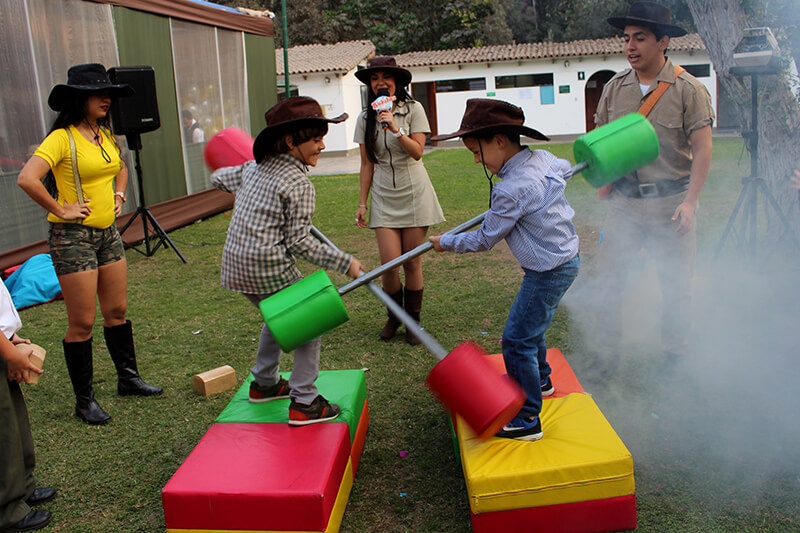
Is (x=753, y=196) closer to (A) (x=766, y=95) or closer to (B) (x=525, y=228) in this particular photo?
(A) (x=766, y=95)

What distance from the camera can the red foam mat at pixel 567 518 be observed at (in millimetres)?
2486

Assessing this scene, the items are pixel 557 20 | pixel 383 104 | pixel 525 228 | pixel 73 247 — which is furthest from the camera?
pixel 557 20

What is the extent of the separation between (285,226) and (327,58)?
23.7 metres

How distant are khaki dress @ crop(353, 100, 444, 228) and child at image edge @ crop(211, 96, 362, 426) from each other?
4.66 ft

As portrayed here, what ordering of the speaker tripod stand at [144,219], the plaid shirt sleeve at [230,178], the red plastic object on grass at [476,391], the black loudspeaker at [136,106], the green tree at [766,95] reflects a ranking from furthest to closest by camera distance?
the speaker tripod stand at [144,219]
the black loudspeaker at [136,106]
the green tree at [766,95]
the plaid shirt sleeve at [230,178]
the red plastic object on grass at [476,391]

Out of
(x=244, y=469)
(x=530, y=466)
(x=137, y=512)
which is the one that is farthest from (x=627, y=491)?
(x=137, y=512)

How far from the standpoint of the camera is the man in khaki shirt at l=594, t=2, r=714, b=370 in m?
3.64

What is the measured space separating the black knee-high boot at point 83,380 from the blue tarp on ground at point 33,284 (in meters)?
2.90

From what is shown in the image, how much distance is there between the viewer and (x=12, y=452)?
2639mm

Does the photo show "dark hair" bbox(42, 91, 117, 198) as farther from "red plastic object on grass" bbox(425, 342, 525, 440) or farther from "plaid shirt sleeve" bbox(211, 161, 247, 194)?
"red plastic object on grass" bbox(425, 342, 525, 440)

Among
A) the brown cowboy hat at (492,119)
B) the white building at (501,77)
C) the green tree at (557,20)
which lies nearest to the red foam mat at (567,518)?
the brown cowboy hat at (492,119)

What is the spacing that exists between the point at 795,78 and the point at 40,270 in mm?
7207

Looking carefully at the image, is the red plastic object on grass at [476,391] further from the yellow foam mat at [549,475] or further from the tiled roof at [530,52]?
the tiled roof at [530,52]

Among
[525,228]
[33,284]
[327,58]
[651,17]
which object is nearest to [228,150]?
[525,228]
